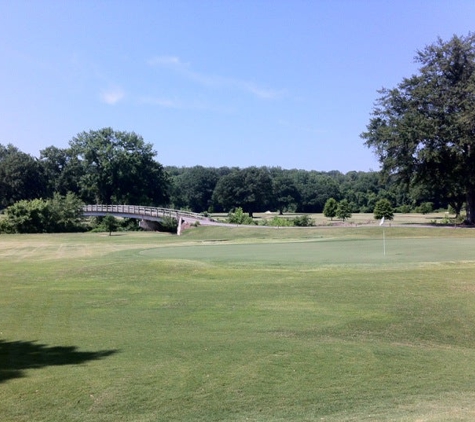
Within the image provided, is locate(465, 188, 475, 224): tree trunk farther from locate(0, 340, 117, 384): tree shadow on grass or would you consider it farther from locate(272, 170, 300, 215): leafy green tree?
locate(272, 170, 300, 215): leafy green tree

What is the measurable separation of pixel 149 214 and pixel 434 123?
42.0 meters

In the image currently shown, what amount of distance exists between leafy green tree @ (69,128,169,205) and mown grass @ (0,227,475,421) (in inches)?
3245

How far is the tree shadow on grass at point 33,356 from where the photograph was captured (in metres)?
8.52

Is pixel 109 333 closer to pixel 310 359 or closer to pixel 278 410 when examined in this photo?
pixel 310 359

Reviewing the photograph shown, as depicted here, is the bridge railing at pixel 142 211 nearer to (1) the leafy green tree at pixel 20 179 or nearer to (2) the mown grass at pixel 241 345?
(1) the leafy green tree at pixel 20 179

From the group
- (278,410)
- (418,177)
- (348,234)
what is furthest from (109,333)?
(418,177)

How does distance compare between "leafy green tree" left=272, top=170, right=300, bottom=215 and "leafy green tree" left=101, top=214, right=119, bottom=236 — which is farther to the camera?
"leafy green tree" left=272, top=170, right=300, bottom=215

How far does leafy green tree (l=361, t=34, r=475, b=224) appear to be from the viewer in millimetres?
53281

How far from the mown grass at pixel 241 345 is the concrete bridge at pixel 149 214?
45.0 m

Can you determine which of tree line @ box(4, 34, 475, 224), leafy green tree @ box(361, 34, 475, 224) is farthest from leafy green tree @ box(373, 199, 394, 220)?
leafy green tree @ box(361, 34, 475, 224)

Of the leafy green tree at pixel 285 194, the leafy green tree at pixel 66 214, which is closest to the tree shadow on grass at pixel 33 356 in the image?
the leafy green tree at pixel 66 214

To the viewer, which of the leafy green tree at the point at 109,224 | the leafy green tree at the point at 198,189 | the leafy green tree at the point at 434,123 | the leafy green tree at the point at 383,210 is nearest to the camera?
the leafy green tree at the point at 434,123

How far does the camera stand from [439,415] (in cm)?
A: 640

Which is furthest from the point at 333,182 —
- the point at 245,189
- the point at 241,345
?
the point at 241,345
